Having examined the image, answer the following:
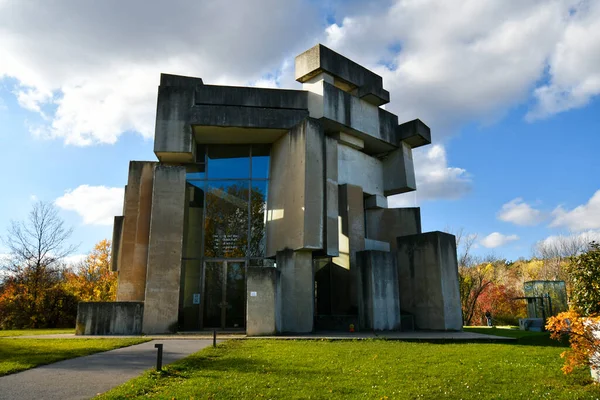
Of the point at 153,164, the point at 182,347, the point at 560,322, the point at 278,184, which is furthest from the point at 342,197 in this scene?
the point at 560,322

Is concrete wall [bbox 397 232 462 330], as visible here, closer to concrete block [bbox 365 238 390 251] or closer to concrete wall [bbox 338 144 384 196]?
concrete block [bbox 365 238 390 251]

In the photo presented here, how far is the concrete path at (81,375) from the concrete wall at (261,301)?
530 centimetres

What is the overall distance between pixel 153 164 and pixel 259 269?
27.6 feet

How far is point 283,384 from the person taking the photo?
708cm

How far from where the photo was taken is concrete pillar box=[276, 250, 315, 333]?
58.3ft

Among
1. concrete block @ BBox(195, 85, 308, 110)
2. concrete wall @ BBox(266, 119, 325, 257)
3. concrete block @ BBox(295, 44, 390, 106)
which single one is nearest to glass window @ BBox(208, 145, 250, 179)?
concrete wall @ BBox(266, 119, 325, 257)

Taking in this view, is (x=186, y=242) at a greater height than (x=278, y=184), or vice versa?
(x=278, y=184)

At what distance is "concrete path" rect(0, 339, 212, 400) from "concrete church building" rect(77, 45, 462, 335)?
22.1 feet

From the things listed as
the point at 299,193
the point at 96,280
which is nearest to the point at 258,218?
the point at 299,193

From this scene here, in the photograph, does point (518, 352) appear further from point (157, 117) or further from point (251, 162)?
point (157, 117)

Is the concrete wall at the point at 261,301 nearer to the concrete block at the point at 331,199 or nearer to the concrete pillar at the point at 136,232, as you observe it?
the concrete block at the point at 331,199

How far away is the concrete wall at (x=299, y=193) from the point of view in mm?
18283

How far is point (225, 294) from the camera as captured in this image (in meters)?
20.5

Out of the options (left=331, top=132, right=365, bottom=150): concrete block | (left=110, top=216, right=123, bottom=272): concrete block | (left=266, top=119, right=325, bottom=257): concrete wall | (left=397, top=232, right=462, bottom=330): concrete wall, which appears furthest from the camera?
(left=331, top=132, right=365, bottom=150): concrete block
